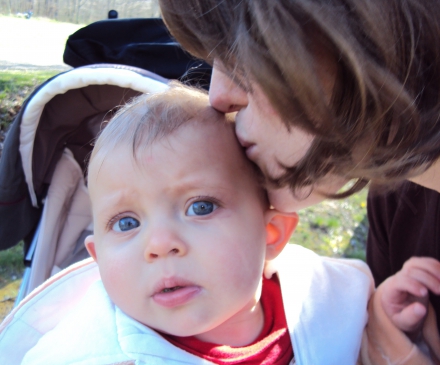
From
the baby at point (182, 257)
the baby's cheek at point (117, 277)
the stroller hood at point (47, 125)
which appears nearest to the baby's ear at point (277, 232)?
the baby at point (182, 257)

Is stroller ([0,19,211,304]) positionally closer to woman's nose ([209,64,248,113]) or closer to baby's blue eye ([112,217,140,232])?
A: woman's nose ([209,64,248,113])

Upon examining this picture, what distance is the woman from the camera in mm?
871

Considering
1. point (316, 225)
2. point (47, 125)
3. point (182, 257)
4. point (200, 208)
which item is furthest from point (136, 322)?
point (316, 225)

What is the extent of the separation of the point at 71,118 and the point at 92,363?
1241 millimetres

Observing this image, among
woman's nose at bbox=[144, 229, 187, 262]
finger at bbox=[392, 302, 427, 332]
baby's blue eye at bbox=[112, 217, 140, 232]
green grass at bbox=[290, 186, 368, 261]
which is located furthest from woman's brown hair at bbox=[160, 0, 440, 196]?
green grass at bbox=[290, 186, 368, 261]

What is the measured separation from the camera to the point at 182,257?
1157 millimetres

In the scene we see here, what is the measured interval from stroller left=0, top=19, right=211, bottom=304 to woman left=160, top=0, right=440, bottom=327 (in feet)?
2.59

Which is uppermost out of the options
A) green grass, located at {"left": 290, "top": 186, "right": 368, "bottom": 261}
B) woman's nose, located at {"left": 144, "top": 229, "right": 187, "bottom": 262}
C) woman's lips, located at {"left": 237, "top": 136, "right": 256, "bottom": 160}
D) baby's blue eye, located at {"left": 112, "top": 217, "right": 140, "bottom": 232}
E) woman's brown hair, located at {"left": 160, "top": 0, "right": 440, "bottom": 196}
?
woman's brown hair, located at {"left": 160, "top": 0, "right": 440, "bottom": 196}

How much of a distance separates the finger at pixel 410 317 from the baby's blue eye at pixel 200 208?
2.52 feet

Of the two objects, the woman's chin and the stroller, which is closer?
the woman's chin

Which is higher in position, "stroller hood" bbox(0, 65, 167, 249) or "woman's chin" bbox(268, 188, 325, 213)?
"woman's chin" bbox(268, 188, 325, 213)

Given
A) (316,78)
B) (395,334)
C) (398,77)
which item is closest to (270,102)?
(316,78)

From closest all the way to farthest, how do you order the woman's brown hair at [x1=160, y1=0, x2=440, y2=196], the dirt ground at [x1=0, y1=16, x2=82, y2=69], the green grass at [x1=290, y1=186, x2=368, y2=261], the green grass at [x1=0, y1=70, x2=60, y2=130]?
the woman's brown hair at [x1=160, y1=0, x2=440, y2=196] → the dirt ground at [x1=0, y1=16, x2=82, y2=69] → the green grass at [x1=0, y1=70, x2=60, y2=130] → the green grass at [x1=290, y1=186, x2=368, y2=261]

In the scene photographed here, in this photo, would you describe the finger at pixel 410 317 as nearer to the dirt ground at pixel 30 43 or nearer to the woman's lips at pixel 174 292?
the woman's lips at pixel 174 292
